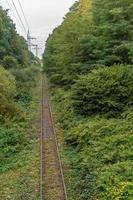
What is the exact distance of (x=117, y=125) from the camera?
2662 centimetres

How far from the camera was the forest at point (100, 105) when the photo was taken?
64.4ft

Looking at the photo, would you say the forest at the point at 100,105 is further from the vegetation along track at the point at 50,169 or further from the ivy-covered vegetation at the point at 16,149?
the ivy-covered vegetation at the point at 16,149

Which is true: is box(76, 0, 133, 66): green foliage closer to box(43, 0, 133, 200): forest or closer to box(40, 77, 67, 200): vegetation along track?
box(43, 0, 133, 200): forest

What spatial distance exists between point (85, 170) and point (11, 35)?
67.8 metres

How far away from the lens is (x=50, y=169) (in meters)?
23.9

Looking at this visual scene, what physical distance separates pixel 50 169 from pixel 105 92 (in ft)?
29.8

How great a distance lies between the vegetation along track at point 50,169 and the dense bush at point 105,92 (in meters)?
3.04

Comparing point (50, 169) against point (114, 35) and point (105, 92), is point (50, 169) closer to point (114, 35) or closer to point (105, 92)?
point (105, 92)

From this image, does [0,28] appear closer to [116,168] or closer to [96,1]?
[96,1]

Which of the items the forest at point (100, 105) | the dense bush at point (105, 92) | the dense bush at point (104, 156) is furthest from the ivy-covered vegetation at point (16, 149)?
the dense bush at point (105, 92)

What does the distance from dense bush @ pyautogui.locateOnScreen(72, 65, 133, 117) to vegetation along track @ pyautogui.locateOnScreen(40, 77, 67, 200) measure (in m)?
3.04

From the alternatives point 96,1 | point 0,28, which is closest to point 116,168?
point 96,1

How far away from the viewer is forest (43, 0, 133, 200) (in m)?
19.6

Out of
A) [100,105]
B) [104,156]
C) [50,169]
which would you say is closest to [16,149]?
[50,169]
